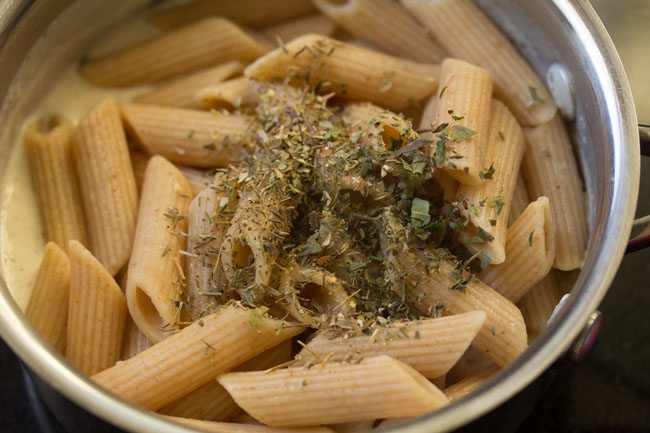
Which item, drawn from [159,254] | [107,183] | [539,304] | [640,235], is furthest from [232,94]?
[640,235]

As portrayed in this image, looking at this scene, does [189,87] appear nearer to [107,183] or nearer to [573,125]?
[107,183]

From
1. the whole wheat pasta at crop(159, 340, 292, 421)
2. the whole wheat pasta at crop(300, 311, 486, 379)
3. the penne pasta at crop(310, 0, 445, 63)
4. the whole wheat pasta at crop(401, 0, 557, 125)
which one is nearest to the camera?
the whole wheat pasta at crop(300, 311, 486, 379)

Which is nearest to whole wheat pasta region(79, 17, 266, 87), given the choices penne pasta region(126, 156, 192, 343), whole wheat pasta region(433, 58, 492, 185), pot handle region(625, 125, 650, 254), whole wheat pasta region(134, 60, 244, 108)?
whole wheat pasta region(134, 60, 244, 108)

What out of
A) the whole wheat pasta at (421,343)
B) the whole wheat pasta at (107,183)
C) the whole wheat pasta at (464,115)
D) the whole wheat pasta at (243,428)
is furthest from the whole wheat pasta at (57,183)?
the whole wheat pasta at (464,115)

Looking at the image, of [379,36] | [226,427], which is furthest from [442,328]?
[379,36]

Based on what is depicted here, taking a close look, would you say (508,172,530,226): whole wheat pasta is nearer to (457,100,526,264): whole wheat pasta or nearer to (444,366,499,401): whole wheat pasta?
(457,100,526,264): whole wheat pasta

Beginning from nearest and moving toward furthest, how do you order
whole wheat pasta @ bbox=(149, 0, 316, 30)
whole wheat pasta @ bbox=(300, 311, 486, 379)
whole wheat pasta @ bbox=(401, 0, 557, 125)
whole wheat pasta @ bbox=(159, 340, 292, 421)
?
whole wheat pasta @ bbox=(300, 311, 486, 379) → whole wheat pasta @ bbox=(159, 340, 292, 421) → whole wheat pasta @ bbox=(401, 0, 557, 125) → whole wheat pasta @ bbox=(149, 0, 316, 30)

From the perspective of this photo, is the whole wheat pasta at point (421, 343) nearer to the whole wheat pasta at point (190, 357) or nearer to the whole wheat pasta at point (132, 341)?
the whole wheat pasta at point (190, 357)
